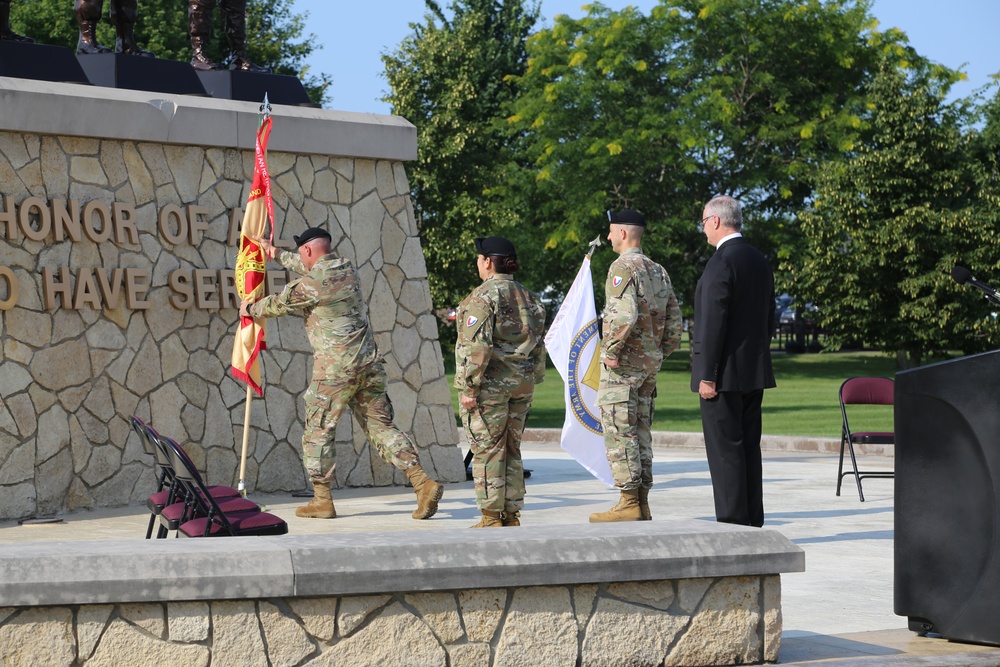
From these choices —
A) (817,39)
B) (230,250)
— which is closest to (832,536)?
(230,250)

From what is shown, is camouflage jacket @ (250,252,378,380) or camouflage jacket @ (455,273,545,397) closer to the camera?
Result: camouflage jacket @ (455,273,545,397)

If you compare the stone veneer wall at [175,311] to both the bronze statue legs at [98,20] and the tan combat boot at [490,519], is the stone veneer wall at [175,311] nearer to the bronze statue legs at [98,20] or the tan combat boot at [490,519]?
the bronze statue legs at [98,20]

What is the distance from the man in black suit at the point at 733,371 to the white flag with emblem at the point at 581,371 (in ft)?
7.93

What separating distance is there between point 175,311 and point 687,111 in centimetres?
3010

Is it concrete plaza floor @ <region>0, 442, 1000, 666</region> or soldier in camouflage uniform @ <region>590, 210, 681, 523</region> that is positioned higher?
soldier in camouflage uniform @ <region>590, 210, 681, 523</region>

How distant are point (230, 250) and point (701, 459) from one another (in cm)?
660

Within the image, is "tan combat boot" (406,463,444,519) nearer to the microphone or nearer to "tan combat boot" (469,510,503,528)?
"tan combat boot" (469,510,503,528)

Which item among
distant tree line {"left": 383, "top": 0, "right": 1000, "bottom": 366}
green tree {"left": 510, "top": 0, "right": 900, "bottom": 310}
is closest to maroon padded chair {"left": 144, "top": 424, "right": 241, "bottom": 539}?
distant tree line {"left": 383, "top": 0, "right": 1000, "bottom": 366}

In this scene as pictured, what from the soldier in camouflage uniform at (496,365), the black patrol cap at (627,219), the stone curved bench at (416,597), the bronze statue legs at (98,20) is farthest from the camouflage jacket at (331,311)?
the stone curved bench at (416,597)

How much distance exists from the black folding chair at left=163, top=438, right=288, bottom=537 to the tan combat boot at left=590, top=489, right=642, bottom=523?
2.82 meters

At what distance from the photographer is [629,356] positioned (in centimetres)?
881

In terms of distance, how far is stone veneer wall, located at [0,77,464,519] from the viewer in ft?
31.8

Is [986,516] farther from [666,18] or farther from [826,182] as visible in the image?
[666,18]

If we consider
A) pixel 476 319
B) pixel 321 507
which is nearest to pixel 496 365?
pixel 476 319
